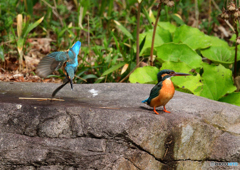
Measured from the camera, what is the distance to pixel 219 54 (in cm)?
437

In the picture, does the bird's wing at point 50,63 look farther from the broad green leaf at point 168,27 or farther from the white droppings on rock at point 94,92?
the broad green leaf at point 168,27

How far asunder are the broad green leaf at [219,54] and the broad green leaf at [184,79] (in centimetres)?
65

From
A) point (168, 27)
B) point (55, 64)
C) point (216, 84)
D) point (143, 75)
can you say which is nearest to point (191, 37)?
point (168, 27)

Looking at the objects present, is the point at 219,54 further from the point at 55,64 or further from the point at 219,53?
the point at 55,64

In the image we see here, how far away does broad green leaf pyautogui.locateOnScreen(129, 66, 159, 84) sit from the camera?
3.81m

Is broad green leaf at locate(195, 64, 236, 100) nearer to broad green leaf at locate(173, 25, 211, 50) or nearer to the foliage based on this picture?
the foliage

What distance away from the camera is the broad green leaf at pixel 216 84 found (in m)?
3.72

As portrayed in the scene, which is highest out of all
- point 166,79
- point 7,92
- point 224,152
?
point 166,79

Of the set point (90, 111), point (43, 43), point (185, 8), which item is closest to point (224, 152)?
point (90, 111)

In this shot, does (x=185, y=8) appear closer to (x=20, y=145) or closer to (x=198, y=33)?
(x=198, y=33)

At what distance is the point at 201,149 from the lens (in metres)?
2.47

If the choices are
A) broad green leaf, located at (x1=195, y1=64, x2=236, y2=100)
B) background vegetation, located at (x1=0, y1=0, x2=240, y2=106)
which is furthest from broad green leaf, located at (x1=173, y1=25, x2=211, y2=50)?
broad green leaf, located at (x1=195, y1=64, x2=236, y2=100)

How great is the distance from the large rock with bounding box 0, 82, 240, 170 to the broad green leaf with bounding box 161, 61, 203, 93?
43.8 inches

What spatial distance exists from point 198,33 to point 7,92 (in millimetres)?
2962
